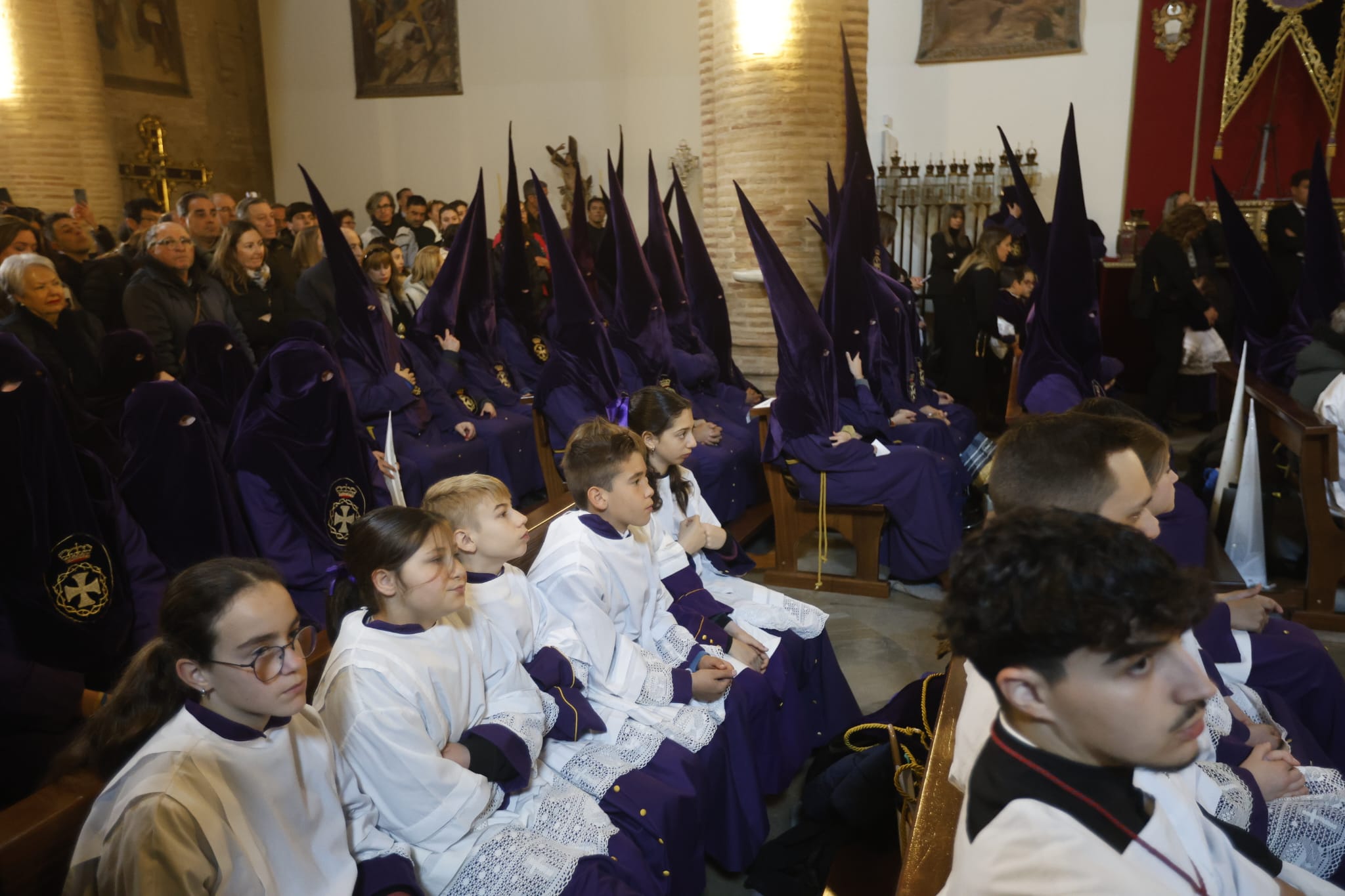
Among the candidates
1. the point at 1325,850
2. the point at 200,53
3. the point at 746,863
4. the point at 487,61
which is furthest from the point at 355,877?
the point at 200,53

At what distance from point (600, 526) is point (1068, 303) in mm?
3539

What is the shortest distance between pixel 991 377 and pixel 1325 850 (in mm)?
6246

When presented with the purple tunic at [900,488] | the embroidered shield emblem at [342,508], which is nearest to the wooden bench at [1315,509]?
the purple tunic at [900,488]

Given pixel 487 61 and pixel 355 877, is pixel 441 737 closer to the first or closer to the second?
pixel 355 877

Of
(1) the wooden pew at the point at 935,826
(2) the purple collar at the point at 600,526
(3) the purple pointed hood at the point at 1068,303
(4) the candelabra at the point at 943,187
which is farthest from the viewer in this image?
(4) the candelabra at the point at 943,187

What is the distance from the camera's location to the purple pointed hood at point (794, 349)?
4898mm

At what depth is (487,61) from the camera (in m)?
11.9

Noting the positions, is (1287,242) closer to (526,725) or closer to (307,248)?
(307,248)

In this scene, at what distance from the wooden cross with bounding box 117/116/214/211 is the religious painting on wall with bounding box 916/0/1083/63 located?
8.65 metres

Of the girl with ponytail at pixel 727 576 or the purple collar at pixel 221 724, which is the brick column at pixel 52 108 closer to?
the girl with ponytail at pixel 727 576

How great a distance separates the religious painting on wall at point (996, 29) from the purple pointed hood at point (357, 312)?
7.15 metres

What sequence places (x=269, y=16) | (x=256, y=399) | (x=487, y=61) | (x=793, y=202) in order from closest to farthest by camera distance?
(x=256, y=399) → (x=793, y=202) → (x=487, y=61) → (x=269, y=16)

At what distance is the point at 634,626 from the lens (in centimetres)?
294

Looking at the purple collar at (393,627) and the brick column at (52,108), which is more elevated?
the brick column at (52,108)
